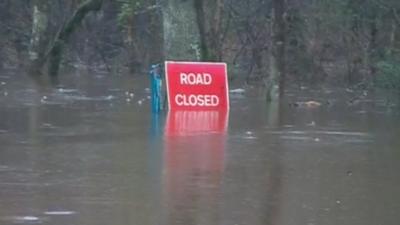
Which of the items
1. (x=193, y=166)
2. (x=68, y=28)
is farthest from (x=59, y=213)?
(x=68, y=28)

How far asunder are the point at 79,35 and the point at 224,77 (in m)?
20.8

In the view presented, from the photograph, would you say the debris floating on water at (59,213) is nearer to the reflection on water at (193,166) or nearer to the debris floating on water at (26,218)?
the debris floating on water at (26,218)

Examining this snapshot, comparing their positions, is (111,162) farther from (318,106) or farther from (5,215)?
(318,106)

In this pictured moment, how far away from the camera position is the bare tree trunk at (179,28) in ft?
89.9

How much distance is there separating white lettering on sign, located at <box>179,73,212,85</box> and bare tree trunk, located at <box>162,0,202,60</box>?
646 centimetres

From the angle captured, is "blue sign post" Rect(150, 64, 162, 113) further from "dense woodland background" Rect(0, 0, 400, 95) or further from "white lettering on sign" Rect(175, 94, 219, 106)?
"dense woodland background" Rect(0, 0, 400, 95)

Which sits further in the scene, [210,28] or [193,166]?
[210,28]

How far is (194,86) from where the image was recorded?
20500 millimetres

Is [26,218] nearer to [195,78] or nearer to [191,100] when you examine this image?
[191,100]

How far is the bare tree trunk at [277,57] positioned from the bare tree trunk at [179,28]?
4.09 m

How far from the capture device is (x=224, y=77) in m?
20.7

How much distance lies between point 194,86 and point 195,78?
6.3 inches

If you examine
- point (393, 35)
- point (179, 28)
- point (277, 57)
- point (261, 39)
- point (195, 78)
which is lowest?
point (195, 78)

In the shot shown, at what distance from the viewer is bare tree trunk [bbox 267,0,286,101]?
2302cm
